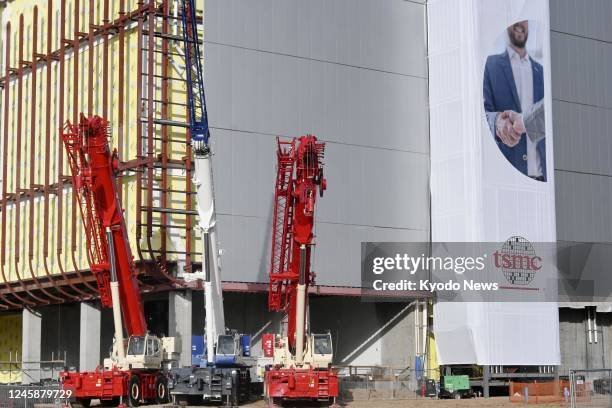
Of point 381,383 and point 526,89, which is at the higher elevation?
point 526,89

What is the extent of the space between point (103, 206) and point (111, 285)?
11.8 feet

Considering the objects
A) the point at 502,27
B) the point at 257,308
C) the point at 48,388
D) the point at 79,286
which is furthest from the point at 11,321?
the point at 502,27

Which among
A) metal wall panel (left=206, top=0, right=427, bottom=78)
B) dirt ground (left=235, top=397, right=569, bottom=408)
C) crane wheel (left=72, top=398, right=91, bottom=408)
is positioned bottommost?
dirt ground (left=235, top=397, right=569, bottom=408)

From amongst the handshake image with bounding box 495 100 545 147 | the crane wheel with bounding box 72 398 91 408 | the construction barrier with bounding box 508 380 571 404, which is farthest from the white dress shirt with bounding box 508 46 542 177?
the crane wheel with bounding box 72 398 91 408

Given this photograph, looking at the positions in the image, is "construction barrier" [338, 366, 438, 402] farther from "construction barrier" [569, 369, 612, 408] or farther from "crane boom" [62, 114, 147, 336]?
"construction barrier" [569, 369, 612, 408]

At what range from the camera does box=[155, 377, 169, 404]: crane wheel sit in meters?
53.3

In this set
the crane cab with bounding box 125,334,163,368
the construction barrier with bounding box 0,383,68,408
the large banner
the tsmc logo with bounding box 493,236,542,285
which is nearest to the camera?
the construction barrier with bounding box 0,383,68,408

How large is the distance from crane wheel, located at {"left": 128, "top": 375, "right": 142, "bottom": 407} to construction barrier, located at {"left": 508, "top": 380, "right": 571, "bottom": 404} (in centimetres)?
1917

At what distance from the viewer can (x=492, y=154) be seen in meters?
69.9

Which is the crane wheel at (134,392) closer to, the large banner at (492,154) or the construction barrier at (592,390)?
the construction barrier at (592,390)

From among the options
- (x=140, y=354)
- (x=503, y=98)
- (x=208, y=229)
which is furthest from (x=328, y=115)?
(x=140, y=354)

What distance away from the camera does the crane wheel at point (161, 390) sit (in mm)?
53281

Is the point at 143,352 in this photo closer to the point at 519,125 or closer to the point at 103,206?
the point at 103,206

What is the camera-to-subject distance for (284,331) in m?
55.4
